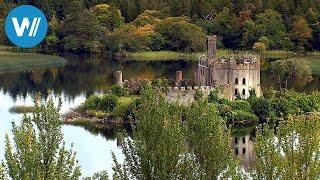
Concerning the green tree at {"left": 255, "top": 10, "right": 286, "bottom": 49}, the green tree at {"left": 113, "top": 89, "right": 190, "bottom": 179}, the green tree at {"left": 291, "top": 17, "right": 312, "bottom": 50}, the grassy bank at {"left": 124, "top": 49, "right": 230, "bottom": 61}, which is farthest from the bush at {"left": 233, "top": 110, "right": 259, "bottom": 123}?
the green tree at {"left": 291, "top": 17, "right": 312, "bottom": 50}

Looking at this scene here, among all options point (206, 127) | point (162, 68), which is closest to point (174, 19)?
point (162, 68)

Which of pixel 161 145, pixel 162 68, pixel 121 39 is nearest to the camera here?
pixel 161 145

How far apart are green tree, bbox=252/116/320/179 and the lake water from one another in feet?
44.1

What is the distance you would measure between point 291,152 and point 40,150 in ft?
20.8

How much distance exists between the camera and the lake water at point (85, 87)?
125ft

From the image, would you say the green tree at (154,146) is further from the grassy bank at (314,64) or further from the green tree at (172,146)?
the grassy bank at (314,64)

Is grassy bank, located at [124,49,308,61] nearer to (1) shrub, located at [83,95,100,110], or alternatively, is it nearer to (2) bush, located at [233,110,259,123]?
(1) shrub, located at [83,95,100,110]

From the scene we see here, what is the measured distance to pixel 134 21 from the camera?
9762 centimetres

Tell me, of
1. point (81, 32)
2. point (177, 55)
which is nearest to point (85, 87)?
point (177, 55)

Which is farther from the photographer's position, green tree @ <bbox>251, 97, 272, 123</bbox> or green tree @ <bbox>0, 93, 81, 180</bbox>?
green tree @ <bbox>251, 97, 272, 123</bbox>

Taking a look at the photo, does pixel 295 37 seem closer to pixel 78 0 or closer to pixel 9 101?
pixel 78 0

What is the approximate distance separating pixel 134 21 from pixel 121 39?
8.30 meters

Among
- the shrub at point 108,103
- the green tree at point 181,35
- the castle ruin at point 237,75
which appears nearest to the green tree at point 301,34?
the green tree at point 181,35

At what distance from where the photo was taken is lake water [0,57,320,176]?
125 feet
